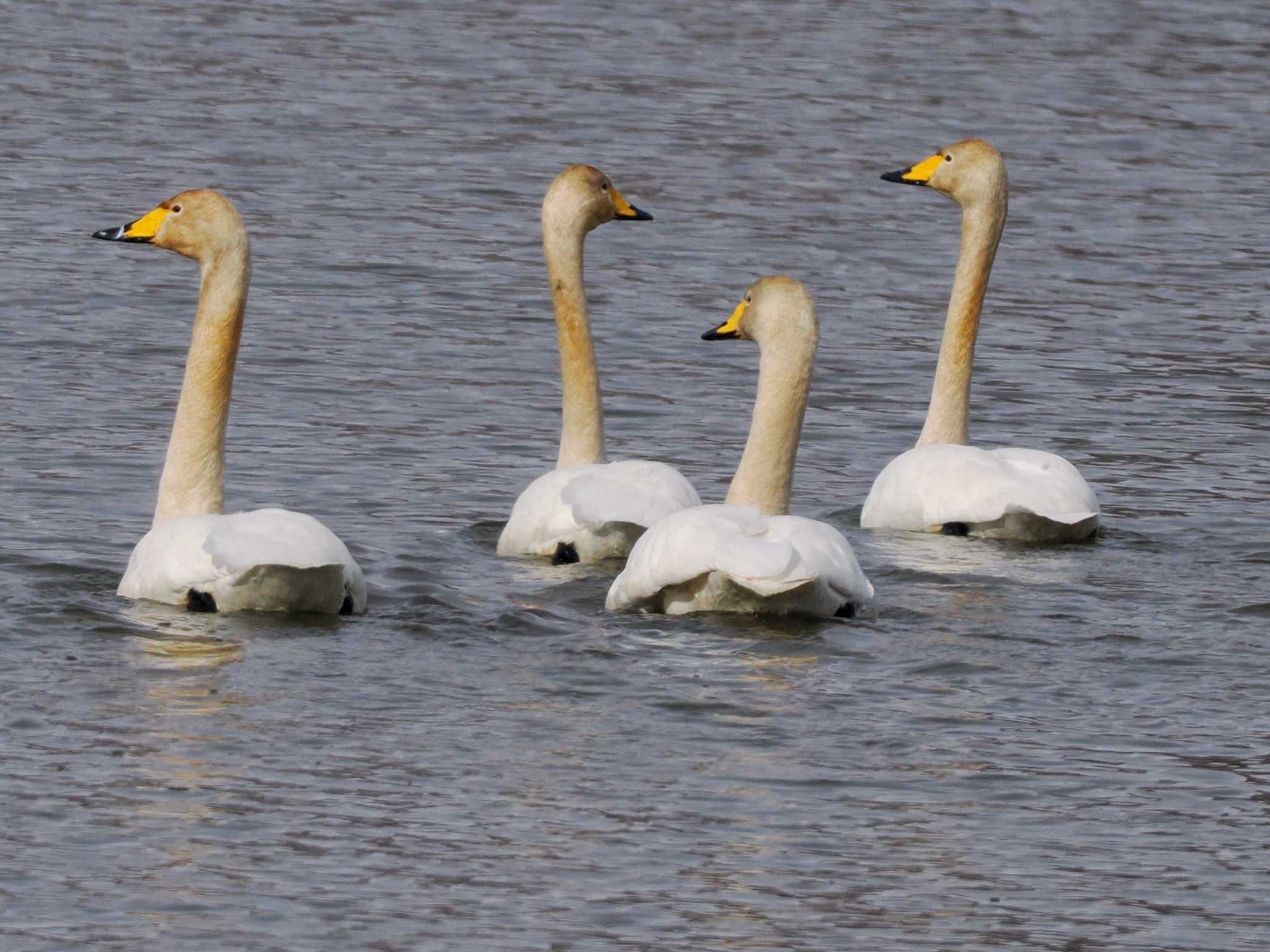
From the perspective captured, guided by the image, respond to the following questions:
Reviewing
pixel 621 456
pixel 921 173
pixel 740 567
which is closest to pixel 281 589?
pixel 740 567

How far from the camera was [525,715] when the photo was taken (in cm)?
971

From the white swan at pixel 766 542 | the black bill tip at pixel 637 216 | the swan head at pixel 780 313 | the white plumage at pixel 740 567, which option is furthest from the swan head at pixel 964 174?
the white plumage at pixel 740 567

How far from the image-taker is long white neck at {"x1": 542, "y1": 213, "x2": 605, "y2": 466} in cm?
1342

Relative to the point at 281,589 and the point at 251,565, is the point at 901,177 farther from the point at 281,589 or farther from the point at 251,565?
the point at 251,565

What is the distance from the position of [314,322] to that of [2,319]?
1.85 m

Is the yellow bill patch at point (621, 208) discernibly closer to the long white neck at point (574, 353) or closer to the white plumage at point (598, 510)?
the long white neck at point (574, 353)

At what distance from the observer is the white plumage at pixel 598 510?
39.9 ft

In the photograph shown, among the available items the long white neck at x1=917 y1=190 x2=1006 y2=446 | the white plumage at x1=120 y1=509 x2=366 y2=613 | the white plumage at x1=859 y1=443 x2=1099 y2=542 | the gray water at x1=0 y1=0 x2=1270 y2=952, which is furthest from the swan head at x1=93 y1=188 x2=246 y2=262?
the long white neck at x1=917 y1=190 x2=1006 y2=446

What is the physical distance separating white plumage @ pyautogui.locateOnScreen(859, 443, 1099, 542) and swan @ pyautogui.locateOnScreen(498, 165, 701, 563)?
4.01 ft

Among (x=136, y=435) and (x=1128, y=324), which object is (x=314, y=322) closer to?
(x=136, y=435)

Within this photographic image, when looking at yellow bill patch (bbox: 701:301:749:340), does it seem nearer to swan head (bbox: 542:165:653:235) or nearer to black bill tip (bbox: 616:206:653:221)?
swan head (bbox: 542:165:653:235)

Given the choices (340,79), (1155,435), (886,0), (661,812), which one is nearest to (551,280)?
(1155,435)

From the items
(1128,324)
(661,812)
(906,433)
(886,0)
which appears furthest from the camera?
(886,0)

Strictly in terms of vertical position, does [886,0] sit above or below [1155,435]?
above
